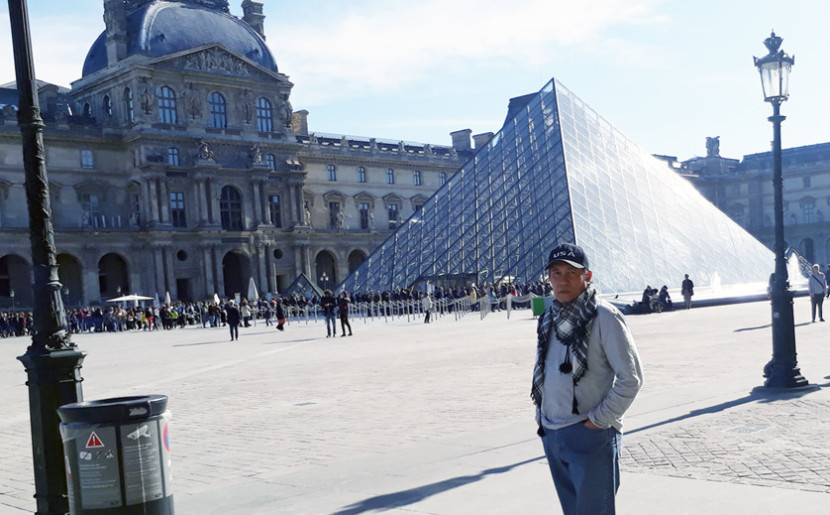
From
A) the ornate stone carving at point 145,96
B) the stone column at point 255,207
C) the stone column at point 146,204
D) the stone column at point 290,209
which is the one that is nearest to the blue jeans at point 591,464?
the stone column at point 146,204

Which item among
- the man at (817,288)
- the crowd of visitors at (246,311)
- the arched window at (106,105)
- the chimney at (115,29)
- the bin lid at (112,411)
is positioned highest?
the chimney at (115,29)

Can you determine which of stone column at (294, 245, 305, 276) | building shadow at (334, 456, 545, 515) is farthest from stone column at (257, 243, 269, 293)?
building shadow at (334, 456, 545, 515)

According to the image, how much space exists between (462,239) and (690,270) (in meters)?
9.49

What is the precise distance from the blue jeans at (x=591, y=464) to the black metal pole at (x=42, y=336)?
301 cm

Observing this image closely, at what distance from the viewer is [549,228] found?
37.0 m

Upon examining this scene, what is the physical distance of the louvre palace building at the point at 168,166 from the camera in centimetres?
5338

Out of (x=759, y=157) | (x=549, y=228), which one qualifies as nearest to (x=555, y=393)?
(x=549, y=228)

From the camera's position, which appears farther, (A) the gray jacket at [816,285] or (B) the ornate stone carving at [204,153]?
(B) the ornate stone carving at [204,153]

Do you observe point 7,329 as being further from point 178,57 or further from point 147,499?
point 147,499

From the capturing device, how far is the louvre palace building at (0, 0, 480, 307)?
53375 mm

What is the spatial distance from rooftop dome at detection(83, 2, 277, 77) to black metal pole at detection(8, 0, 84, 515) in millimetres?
53133

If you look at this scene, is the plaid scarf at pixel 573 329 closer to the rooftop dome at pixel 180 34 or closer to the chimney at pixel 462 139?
the rooftop dome at pixel 180 34

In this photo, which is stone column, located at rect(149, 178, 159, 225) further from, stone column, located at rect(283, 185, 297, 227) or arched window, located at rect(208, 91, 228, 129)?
stone column, located at rect(283, 185, 297, 227)

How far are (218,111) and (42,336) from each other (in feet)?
181
